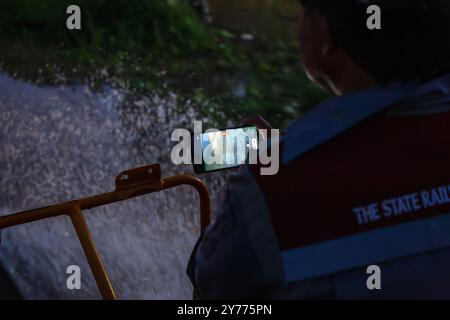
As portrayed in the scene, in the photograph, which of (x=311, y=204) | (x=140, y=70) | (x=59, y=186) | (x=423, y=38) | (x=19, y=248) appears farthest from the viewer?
(x=140, y=70)

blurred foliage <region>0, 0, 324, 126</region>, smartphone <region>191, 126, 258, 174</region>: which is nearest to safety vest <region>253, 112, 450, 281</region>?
smartphone <region>191, 126, 258, 174</region>

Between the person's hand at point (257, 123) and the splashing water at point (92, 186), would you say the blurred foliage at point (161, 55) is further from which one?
the person's hand at point (257, 123)

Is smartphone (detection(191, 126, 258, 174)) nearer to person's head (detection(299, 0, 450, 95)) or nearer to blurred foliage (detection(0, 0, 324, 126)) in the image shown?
person's head (detection(299, 0, 450, 95))

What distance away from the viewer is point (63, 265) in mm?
4172

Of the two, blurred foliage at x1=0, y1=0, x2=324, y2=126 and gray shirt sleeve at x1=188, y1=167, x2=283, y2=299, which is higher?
blurred foliage at x1=0, y1=0, x2=324, y2=126

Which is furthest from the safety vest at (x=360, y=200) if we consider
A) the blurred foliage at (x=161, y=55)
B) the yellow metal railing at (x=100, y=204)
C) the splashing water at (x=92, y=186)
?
the blurred foliage at (x=161, y=55)

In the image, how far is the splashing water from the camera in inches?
165

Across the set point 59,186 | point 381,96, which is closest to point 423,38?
point 381,96

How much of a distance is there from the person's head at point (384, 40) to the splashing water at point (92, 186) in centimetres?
249

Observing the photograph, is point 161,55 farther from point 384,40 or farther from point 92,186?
point 384,40

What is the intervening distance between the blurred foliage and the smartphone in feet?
14.9

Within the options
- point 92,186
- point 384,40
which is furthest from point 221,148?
point 92,186
